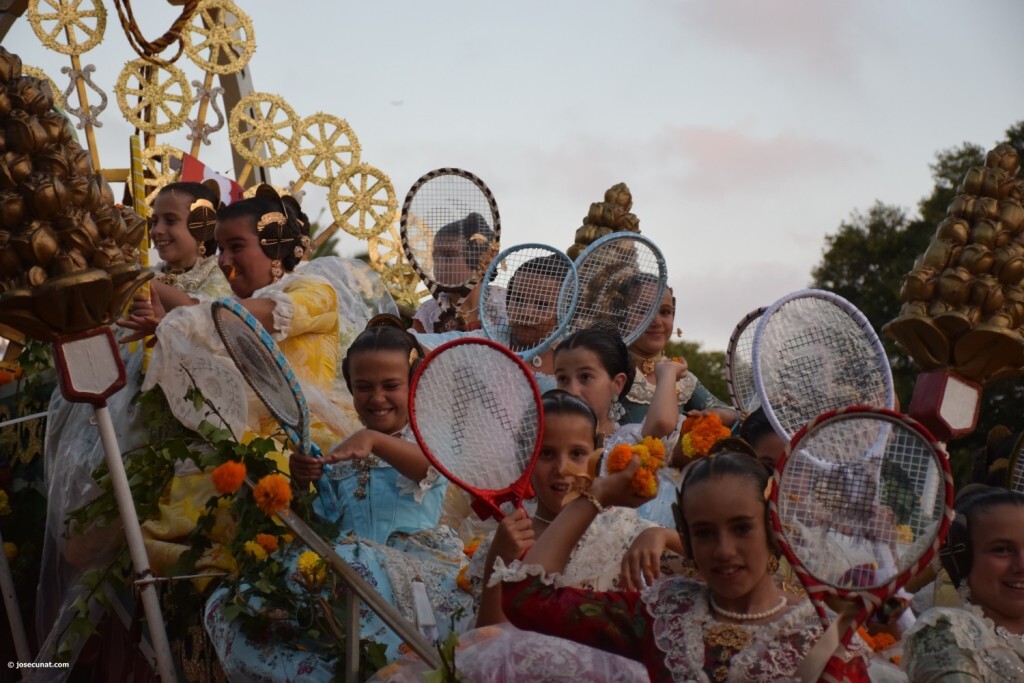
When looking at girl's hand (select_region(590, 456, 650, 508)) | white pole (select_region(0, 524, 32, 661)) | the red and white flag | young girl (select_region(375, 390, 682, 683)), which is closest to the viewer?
girl's hand (select_region(590, 456, 650, 508))

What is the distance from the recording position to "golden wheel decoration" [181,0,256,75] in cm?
885

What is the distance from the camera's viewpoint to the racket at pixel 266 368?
187 inches

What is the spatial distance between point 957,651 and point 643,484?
958 mm

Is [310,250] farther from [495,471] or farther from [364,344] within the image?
[495,471]

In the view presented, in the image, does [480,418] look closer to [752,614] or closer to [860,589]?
[752,614]

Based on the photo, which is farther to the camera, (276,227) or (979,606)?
(276,227)

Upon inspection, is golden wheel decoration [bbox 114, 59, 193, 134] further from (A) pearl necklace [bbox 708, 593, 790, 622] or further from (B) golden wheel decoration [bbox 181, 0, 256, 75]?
(A) pearl necklace [bbox 708, 593, 790, 622]

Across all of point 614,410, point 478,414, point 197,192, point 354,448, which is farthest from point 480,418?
point 197,192

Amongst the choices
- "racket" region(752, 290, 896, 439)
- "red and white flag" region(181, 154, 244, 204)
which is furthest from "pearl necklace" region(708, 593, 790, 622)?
"red and white flag" region(181, 154, 244, 204)

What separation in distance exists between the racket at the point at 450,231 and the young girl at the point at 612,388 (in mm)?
1229

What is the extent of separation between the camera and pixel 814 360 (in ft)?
15.7

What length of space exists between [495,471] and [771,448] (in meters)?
1.12

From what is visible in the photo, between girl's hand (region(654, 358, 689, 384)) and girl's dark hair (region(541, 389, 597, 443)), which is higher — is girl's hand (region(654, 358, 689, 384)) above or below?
below

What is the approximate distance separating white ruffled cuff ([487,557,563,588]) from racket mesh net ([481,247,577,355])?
2.32 meters
